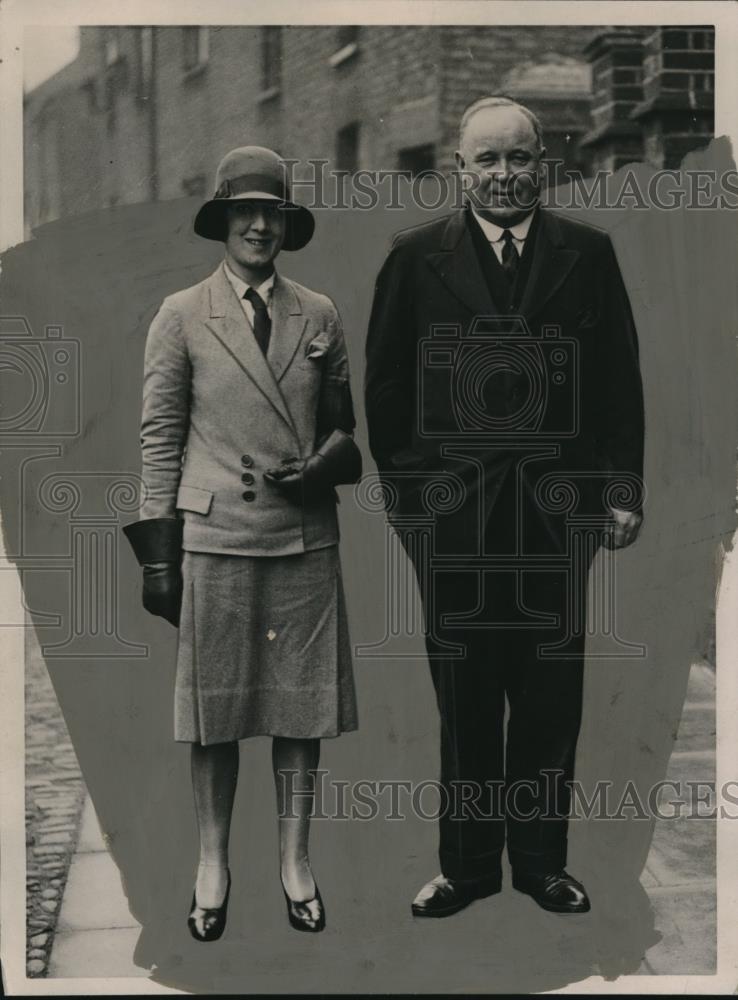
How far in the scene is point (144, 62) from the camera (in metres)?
6.04

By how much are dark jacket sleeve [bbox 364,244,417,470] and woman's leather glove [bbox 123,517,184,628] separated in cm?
83

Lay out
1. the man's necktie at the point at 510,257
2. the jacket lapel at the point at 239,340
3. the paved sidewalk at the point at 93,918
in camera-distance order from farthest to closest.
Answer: the paved sidewalk at the point at 93,918, the man's necktie at the point at 510,257, the jacket lapel at the point at 239,340

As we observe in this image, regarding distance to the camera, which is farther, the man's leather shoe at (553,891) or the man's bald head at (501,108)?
the man's leather shoe at (553,891)

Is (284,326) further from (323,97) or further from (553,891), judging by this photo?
(553,891)

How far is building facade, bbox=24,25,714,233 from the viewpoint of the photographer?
6.00 meters

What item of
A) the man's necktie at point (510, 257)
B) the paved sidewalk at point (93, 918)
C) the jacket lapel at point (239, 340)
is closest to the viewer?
the jacket lapel at point (239, 340)

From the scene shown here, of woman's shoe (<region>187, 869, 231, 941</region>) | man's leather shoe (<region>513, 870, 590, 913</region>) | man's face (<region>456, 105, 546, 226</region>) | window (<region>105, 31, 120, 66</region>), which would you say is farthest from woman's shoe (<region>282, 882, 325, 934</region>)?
window (<region>105, 31, 120, 66</region>)

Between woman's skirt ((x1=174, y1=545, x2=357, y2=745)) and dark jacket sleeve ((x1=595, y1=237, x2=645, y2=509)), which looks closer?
woman's skirt ((x1=174, y1=545, x2=357, y2=745))

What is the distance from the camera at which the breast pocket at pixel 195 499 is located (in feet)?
19.3

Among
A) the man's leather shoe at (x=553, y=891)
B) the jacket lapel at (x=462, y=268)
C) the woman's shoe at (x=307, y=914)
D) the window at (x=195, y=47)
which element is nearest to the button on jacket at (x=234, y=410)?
the jacket lapel at (x=462, y=268)

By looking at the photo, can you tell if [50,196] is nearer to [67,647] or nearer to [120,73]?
[120,73]

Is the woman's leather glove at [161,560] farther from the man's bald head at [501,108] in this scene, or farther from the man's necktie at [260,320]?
the man's bald head at [501,108]

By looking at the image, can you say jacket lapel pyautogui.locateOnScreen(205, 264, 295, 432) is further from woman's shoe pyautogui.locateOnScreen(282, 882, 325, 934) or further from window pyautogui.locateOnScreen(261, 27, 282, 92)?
woman's shoe pyautogui.locateOnScreen(282, 882, 325, 934)

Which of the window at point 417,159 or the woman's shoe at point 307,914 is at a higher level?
the window at point 417,159
